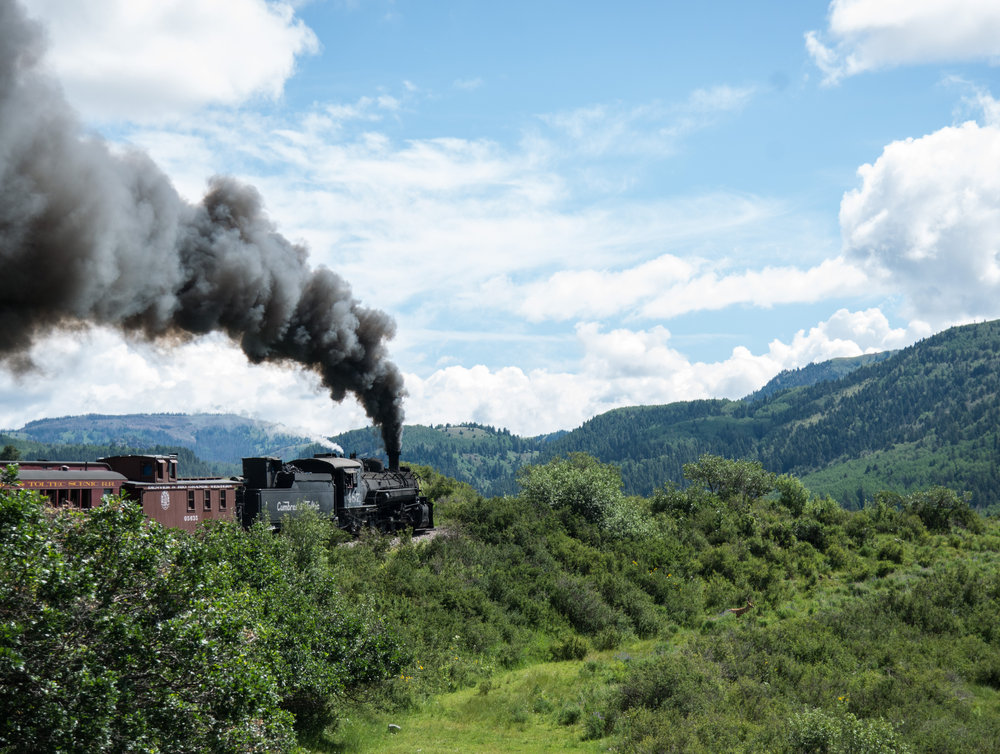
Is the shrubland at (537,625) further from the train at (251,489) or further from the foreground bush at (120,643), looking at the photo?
the train at (251,489)

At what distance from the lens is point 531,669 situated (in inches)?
1233

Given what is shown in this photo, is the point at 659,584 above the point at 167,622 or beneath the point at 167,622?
beneath

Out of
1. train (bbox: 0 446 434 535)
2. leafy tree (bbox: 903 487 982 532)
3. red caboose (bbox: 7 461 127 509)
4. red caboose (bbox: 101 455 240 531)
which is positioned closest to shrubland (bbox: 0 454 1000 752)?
leafy tree (bbox: 903 487 982 532)

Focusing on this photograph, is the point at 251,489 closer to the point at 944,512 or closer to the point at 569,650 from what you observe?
the point at 569,650

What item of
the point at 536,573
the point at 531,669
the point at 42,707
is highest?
the point at 42,707

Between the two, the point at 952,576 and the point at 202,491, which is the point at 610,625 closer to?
the point at 952,576

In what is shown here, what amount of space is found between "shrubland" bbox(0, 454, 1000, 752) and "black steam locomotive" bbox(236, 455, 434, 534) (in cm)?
228

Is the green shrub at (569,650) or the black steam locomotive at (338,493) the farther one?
the black steam locomotive at (338,493)

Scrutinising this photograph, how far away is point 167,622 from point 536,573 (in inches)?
1136

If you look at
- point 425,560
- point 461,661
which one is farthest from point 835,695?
point 425,560

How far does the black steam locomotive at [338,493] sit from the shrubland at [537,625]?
2.28m

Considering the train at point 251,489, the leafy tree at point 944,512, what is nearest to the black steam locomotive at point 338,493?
the train at point 251,489

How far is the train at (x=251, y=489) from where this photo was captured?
1224 inches

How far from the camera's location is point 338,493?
40031 millimetres
